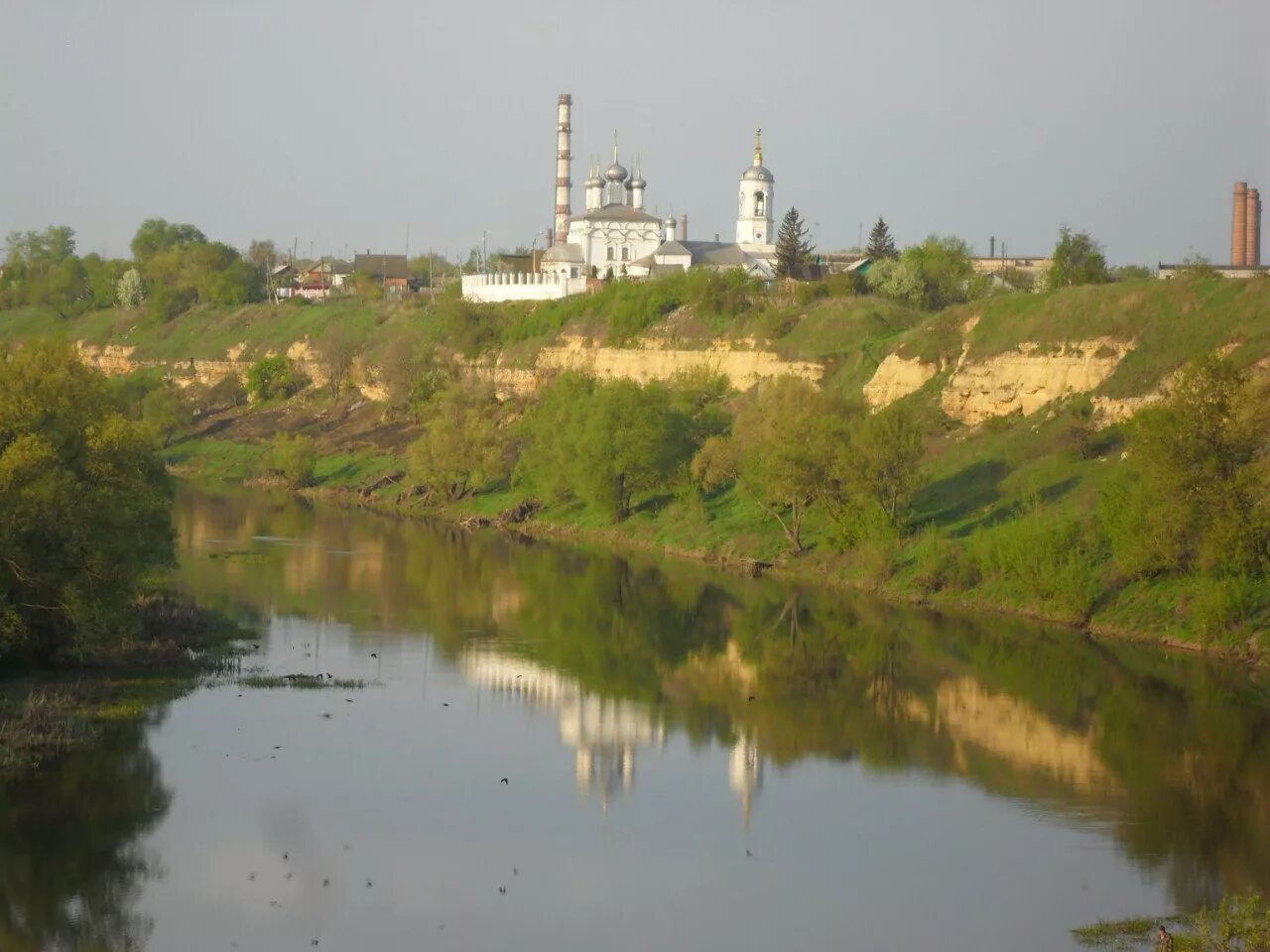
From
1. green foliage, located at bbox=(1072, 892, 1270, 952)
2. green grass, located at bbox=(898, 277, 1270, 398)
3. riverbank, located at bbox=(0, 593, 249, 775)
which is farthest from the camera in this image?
green grass, located at bbox=(898, 277, 1270, 398)

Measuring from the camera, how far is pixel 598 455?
45.7 metres

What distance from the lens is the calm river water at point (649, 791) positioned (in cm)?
1789

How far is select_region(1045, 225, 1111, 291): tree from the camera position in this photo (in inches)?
2093

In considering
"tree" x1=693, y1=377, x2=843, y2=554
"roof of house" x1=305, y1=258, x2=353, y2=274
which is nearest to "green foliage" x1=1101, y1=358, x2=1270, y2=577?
"tree" x1=693, y1=377, x2=843, y2=554

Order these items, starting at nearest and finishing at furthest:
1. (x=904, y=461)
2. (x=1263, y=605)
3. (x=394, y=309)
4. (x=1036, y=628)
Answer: (x=1263, y=605)
(x=1036, y=628)
(x=904, y=461)
(x=394, y=309)

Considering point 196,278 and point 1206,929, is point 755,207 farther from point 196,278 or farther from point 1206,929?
point 1206,929

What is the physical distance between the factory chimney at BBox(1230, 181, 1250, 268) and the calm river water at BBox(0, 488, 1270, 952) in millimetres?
47073

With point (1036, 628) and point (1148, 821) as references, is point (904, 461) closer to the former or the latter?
point (1036, 628)

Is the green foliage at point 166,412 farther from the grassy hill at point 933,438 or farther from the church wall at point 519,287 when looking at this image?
the church wall at point 519,287

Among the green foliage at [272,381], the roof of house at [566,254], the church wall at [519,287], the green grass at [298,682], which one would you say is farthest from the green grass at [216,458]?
the green grass at [298,682]

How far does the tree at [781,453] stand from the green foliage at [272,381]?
32.0m

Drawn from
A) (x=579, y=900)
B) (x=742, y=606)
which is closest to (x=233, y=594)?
(x=742, y=606)

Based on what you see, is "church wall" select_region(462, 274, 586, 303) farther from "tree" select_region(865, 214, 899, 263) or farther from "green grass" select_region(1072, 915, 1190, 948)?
"green grass" select_region(1072, 915, 1190, 948)

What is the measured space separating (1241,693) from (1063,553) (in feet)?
20.9
